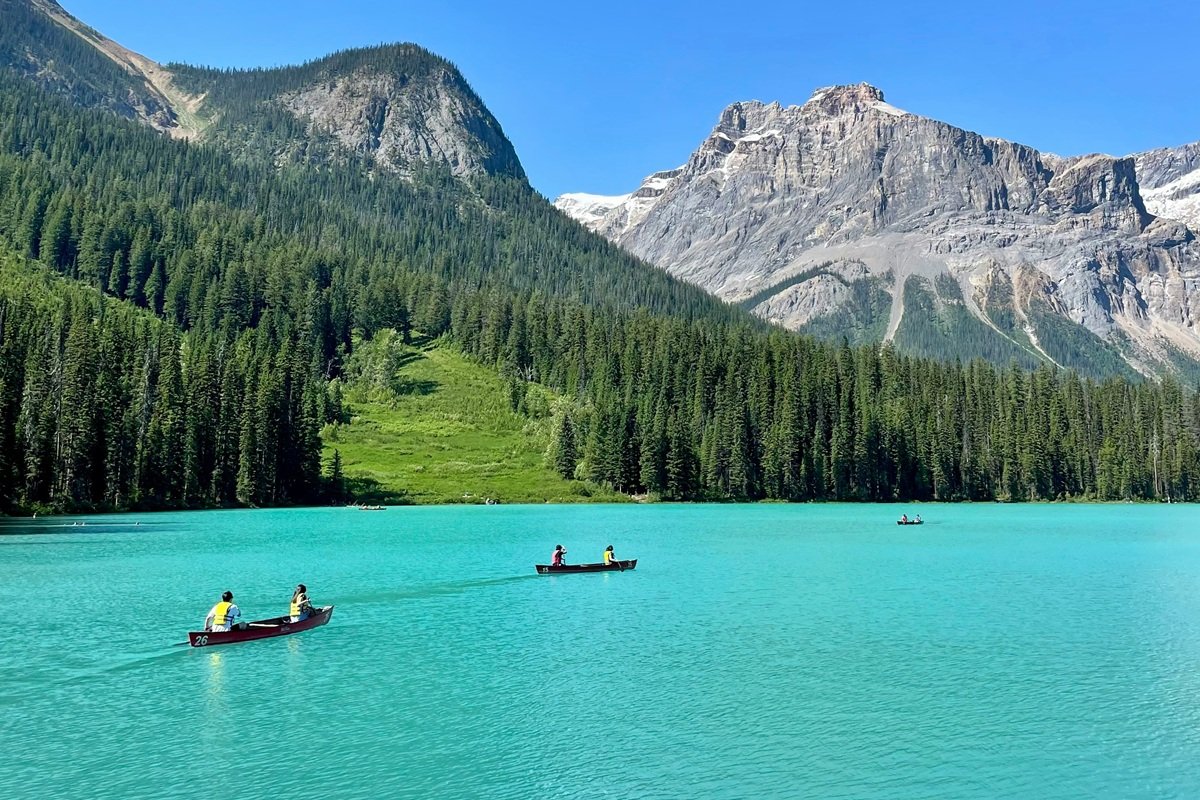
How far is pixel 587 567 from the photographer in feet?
Result: 225

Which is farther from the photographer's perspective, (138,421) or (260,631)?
(138,421)

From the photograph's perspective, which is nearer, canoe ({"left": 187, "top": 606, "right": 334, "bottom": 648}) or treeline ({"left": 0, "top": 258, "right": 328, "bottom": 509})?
canoe ({"left": 187, "top": 606, "right": 334, "bottom": 648})

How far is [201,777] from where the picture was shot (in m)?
25.1

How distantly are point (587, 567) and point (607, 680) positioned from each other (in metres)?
32.7

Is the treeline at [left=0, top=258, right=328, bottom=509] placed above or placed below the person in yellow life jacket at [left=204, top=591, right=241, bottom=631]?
above

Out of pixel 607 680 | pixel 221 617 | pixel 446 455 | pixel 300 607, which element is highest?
pixel 446 455

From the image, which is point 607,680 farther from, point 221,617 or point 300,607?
point 221,617

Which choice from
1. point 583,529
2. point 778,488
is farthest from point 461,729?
point 778,488

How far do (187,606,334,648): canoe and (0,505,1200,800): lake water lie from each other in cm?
53

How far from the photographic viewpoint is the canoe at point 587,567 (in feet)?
223

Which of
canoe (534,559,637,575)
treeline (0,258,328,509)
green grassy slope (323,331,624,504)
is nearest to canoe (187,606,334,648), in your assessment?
canoe (534,559,637,575)

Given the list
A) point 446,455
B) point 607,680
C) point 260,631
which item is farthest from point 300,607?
point 446,455

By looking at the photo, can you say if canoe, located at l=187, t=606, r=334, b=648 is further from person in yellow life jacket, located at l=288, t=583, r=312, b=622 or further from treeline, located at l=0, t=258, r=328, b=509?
treeline, located at l=0, t=258, r=328, b=509

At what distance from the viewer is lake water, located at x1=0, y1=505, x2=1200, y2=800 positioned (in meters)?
25.5
